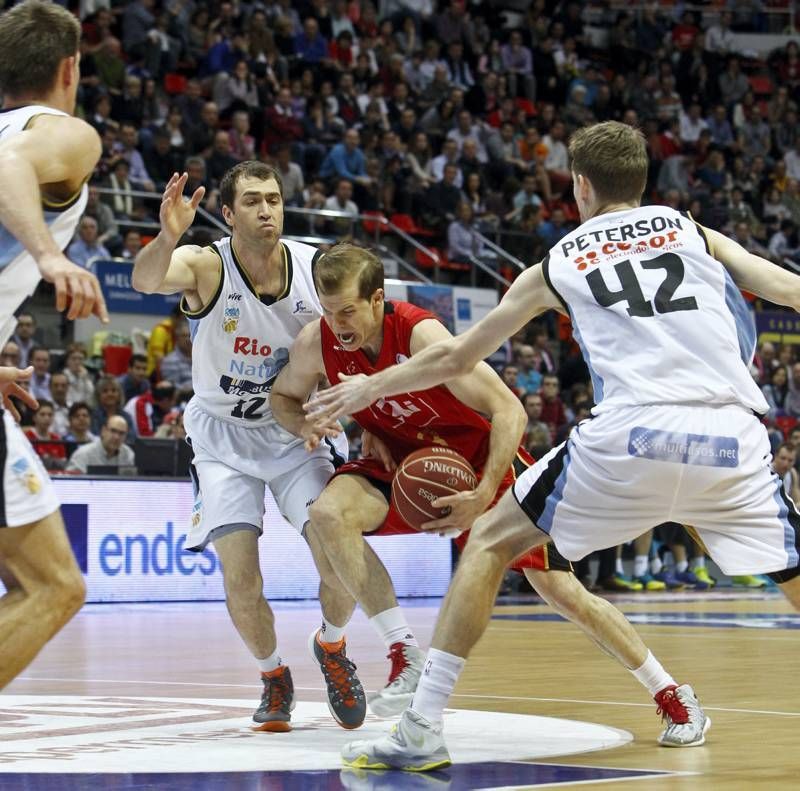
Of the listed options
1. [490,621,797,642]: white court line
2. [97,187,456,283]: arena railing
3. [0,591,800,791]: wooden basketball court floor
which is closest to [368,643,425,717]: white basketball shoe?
[0,591,800,791]: wooden basketball court floor

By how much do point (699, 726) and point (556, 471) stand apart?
115 centimetres

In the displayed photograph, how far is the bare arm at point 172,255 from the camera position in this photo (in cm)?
538

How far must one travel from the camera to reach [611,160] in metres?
4.70

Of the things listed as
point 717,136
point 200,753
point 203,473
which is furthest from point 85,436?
point 717,136

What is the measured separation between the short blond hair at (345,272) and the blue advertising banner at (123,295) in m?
8.73

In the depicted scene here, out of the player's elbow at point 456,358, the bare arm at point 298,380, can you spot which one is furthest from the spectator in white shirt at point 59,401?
the player's elbow at point 456,358

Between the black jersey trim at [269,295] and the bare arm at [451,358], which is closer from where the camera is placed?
the bare arm at [451,358]

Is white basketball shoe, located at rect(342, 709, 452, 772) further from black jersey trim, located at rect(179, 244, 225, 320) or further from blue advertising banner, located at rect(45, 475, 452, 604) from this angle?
blue advertising banner, located at rect(45, 475, 452, 604)

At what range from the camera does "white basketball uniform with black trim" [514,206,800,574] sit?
4.42 metres

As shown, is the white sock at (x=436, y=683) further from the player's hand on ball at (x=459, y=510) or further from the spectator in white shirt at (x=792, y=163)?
the spectator in white shirt at (x=792, y=163)

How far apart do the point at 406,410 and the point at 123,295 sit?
9730 mm

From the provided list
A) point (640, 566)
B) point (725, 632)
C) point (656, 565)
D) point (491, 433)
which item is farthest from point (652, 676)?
point (656, 565)

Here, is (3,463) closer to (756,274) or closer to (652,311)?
(652,311)

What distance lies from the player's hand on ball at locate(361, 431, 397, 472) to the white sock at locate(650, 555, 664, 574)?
10577 millimetres
